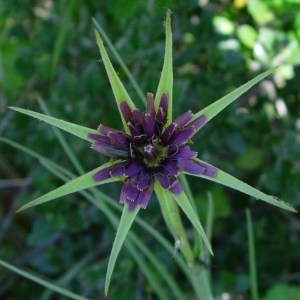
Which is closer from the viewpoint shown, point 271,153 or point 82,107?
point 82,107

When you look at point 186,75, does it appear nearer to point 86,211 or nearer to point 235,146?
point 235,146

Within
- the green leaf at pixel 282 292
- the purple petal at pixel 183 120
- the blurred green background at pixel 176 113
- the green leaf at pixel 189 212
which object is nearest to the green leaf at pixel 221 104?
the purple petal at pixel 183 120

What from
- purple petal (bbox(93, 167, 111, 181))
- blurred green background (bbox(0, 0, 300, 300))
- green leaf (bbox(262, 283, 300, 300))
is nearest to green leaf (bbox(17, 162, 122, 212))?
purple petal (bbox(93, 167, 111, 181))

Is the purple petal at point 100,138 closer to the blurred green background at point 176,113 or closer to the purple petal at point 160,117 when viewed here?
the purple petal at point 160,117

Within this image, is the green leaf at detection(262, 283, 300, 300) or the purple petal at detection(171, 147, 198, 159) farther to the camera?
the green leaf at detection(262, 283, 300, 300)

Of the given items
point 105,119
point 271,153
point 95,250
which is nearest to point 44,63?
point 105,119

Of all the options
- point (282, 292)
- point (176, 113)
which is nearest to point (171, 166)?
point (176, 113)

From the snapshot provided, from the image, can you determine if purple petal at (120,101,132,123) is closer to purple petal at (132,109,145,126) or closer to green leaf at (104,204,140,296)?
purple petal at (132,109,145,126)
